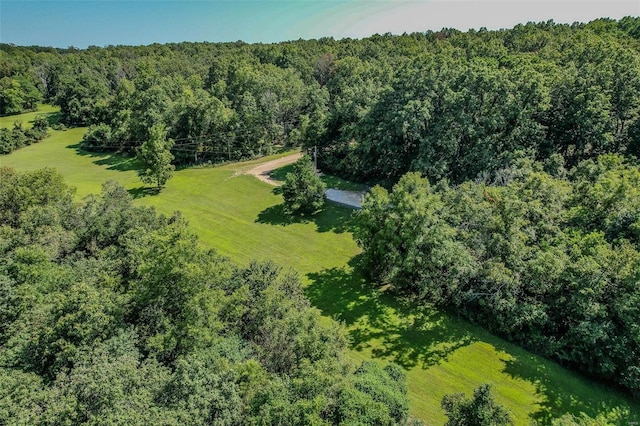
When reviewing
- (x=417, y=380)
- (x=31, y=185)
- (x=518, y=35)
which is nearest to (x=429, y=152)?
(x=417, y=380)

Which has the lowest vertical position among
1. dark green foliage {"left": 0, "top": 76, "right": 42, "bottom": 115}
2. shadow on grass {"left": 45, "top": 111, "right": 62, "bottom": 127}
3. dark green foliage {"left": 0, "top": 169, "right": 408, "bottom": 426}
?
dark green foliage {"left": 0, "top": 169, "right": 408, "bottom": 426}

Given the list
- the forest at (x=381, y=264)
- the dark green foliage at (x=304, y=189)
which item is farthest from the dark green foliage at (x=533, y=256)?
the dark green foliage at (x=304, y=189)

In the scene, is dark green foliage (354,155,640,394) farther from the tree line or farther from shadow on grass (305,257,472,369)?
the tree line

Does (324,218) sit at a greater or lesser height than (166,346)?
lesser

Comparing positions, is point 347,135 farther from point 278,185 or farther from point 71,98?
point 71,98

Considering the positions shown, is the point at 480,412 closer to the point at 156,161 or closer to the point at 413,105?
the point at 413,105

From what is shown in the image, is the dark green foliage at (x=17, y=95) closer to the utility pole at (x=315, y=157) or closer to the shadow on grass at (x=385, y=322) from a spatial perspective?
the utility pole at (x=315, y=157)

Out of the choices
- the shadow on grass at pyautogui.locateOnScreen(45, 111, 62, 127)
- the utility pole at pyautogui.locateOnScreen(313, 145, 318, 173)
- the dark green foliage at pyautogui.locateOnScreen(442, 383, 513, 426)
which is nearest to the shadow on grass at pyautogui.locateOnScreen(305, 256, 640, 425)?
the dark green foliage at pyautogui.locateOnScreen(442, 383, 513, 426)

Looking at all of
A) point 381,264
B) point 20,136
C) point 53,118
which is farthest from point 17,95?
point 381,264
